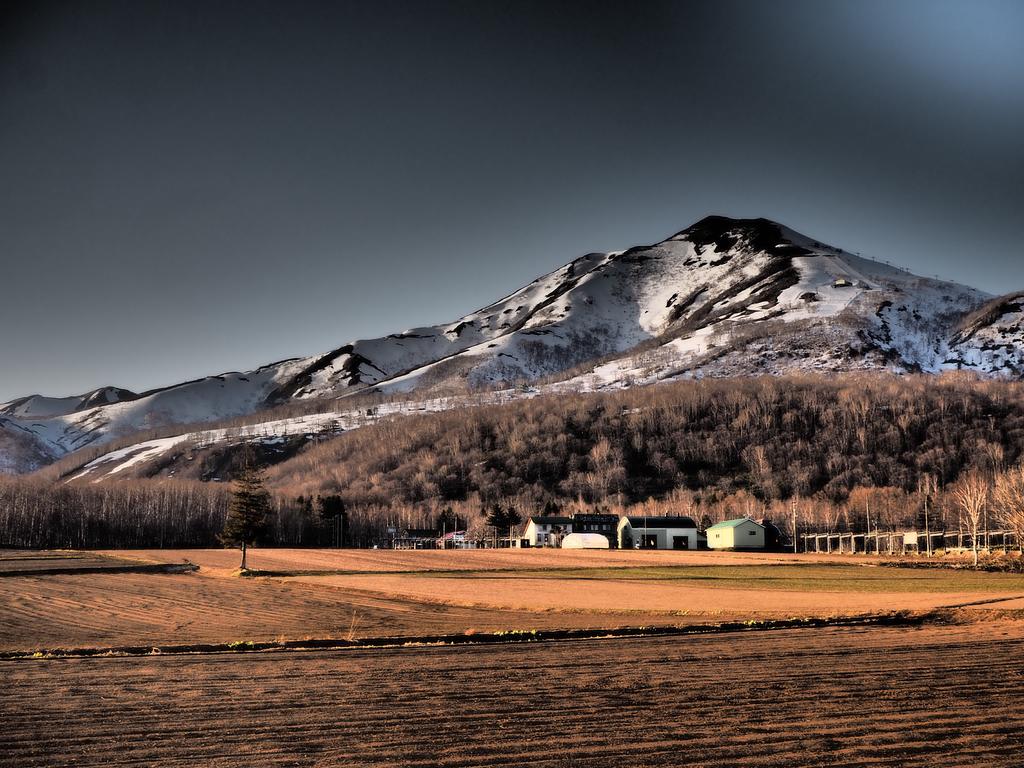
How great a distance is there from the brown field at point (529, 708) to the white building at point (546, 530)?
112423mm

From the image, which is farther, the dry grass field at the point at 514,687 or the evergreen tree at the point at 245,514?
the evergreen tree at the point at 245,514

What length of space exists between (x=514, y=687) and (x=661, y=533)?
107513mm

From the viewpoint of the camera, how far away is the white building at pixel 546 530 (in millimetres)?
134875

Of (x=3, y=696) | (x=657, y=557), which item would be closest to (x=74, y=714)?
(x=3, y=696)

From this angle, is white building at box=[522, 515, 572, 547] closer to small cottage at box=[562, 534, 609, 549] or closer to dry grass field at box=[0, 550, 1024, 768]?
small cottage at box=[562, 534, 609, 549]

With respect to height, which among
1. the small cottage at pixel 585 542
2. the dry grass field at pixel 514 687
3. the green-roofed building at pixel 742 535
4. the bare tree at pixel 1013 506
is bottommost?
the small cottage at pixel 585 542

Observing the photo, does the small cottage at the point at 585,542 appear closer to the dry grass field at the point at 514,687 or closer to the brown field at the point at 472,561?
the brown field at the point at 472,561

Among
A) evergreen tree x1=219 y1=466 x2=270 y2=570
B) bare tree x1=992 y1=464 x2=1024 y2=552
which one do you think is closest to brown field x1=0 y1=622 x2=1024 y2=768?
evergreen tree x1=219 y1=466 x2=270 y2=570

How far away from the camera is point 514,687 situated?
17.6 metres

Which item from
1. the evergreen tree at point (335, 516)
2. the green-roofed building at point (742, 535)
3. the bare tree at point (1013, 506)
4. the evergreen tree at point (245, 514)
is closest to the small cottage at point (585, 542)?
the green-roofed building at point (742, 535)

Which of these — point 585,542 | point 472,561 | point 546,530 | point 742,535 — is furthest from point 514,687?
point 546,530

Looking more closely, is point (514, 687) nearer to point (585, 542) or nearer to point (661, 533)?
point (585, 542)

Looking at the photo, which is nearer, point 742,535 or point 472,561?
point 472,561

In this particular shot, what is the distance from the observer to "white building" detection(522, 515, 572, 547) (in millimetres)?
134875
